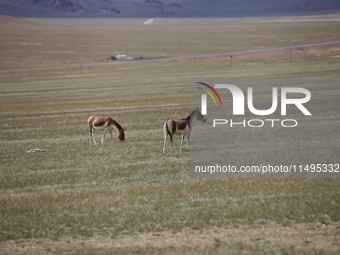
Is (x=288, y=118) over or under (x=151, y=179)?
over

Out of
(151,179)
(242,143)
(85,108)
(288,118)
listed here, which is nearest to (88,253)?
(151,179)

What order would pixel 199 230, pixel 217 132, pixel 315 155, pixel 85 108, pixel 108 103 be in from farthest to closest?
1. pixel 108 103
2. pixel 85 108
3. pixel 217 132
4. pixel 315 155
5. pixel 199 230

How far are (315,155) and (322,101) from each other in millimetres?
16977

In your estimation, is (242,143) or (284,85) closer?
(242,143)

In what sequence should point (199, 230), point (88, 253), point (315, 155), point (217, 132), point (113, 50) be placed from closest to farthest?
point (88, 253) → point (199, 230) → point (315, 155) → point (217, 132) → point (113, 50)

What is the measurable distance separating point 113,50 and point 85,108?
105521 mm

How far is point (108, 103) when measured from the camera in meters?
46.4

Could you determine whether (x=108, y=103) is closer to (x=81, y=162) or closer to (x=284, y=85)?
(x=284, y=85)

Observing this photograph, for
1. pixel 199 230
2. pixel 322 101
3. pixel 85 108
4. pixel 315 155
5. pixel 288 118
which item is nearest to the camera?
pixel 199 230

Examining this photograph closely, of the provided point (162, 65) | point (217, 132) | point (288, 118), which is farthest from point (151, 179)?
point (162, 65)

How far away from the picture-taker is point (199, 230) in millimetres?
12086

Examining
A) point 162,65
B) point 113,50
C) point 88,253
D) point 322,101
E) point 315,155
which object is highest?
point 113,50

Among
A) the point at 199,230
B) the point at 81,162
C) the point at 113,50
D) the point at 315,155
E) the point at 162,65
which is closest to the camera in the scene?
the point at 199,230

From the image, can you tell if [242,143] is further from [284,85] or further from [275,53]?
[275,53]
